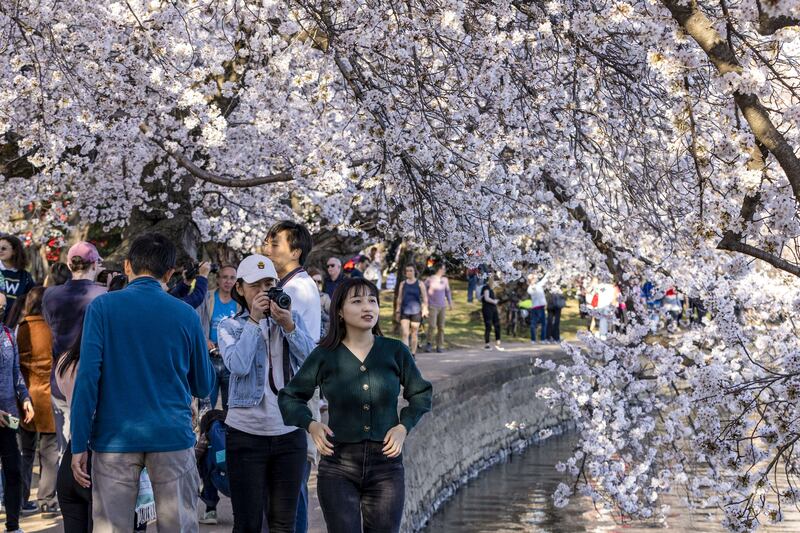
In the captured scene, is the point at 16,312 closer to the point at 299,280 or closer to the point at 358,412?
the point at 299,280

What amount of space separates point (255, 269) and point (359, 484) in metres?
1.26

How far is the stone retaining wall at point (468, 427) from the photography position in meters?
13.3

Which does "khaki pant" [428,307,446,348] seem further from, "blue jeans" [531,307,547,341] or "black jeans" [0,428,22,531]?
"black jeans" [0,428,22,531]

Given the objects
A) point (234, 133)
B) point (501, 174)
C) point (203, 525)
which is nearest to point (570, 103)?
point (501, 174)

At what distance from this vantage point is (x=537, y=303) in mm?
26734

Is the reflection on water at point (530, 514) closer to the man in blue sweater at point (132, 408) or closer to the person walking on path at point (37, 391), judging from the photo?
the person walking on path at point (37, 391)

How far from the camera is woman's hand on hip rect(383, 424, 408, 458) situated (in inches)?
202

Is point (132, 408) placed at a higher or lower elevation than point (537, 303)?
lower

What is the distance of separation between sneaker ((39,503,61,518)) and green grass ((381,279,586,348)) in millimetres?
16861

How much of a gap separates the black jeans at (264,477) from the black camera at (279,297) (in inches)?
25.1

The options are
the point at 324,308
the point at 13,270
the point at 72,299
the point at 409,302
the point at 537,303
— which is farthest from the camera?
the point at 537,303

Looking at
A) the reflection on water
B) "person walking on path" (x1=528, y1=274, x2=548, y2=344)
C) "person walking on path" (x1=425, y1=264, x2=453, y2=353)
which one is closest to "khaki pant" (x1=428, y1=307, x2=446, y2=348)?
"person walking on path" (x1=425, y1=264, x2=453, y2=353)

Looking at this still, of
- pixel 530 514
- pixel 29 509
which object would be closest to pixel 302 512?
pixel 29 509

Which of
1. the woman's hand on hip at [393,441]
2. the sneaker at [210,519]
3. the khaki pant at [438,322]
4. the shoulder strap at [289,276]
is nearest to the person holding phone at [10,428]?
the sneaker at [210,519]
